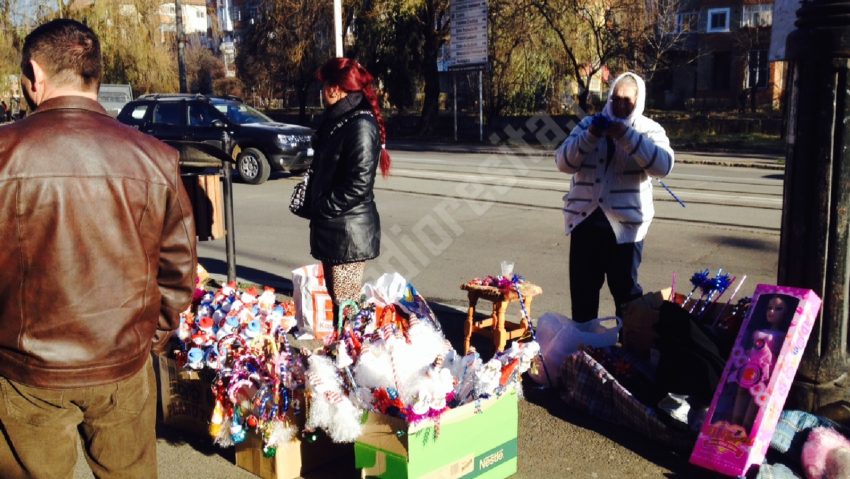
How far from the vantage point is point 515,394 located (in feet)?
12.6

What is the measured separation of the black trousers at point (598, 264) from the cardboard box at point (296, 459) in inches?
75.8

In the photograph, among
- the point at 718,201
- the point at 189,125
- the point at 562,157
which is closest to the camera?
the point at 562,157

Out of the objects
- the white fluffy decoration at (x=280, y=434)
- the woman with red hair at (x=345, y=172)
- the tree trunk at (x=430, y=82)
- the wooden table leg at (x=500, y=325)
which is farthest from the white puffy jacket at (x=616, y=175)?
the tree trunk at (x=430, y=82)

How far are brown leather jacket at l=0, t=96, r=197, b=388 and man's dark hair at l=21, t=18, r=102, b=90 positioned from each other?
0.08 metres

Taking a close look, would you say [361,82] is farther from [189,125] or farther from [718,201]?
[189,125]

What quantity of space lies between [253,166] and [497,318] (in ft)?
37.3

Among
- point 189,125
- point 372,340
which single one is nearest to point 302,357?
point 372,340

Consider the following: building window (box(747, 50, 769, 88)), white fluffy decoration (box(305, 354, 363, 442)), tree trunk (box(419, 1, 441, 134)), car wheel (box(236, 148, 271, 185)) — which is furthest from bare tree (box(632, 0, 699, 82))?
white fluffy decoration (box(305, 354, 363, 442))

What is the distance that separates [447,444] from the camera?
3.59 m

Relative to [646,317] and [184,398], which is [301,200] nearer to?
[184,398]

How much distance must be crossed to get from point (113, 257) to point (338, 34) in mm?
15012

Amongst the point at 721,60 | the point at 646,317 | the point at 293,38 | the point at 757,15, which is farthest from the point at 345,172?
the point at 721,60

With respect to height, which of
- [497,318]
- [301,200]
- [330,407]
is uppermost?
[301,200]

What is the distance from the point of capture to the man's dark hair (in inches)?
93.7
